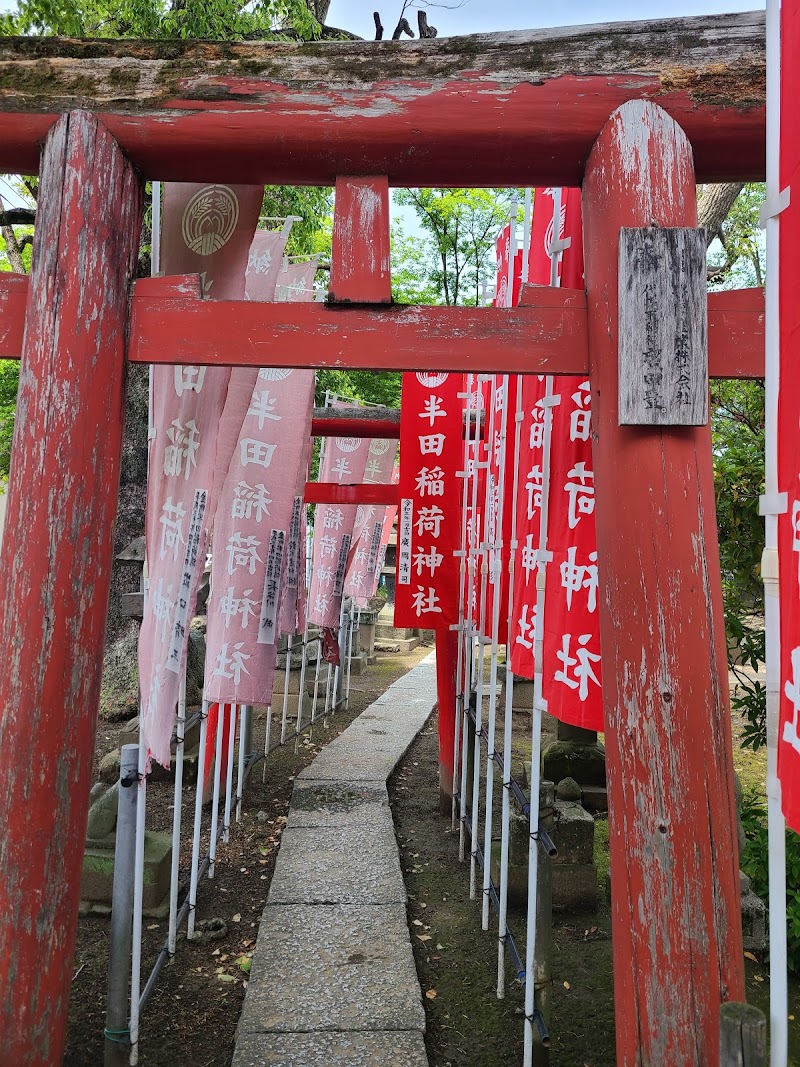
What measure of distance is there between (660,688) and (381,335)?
1.54 m

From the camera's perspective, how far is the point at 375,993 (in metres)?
4.00

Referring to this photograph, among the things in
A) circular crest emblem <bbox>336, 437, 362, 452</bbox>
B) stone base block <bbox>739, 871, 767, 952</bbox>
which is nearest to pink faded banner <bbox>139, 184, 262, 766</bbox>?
stone base block <bbox>739, 871, 767, 952</bbox>

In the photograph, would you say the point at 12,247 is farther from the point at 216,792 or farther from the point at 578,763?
the point at 578,763

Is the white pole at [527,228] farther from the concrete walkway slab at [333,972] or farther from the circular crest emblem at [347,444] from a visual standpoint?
the circular crest emblem at [347,444]

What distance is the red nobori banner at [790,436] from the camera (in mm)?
1761

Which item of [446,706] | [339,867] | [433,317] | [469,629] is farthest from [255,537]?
[446,706]

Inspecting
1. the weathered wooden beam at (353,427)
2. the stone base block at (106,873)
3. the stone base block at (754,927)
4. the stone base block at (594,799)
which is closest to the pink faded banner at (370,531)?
the weathered wooden beam at (353,427)

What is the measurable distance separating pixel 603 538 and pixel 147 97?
229cm

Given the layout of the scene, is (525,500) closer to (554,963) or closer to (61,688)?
(61,688)

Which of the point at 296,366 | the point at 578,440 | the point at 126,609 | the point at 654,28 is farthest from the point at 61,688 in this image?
the point at 654,28

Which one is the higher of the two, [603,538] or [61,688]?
[603,538]

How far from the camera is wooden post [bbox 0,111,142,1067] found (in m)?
2.67

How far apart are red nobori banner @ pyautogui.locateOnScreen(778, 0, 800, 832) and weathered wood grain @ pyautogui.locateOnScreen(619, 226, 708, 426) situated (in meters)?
0.69

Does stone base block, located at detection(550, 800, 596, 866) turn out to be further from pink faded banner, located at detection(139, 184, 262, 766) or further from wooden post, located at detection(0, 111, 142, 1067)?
wooden post, located at detection(0, 111, 142, 1067)
